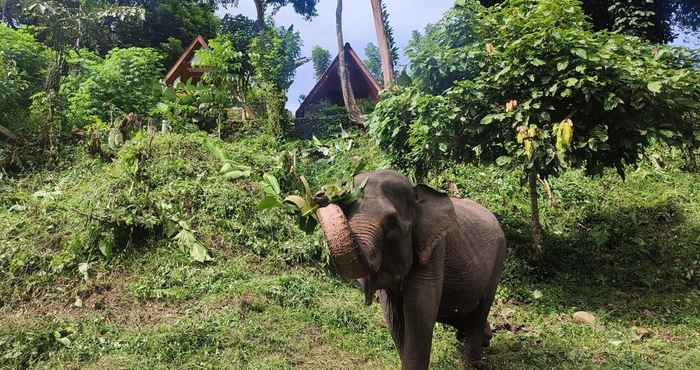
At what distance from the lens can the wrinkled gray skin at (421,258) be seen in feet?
11.5

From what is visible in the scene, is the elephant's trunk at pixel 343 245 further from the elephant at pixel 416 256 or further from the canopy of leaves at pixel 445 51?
the canopy of leaves at pixel 445 51

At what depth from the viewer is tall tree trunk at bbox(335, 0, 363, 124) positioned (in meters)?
17.3

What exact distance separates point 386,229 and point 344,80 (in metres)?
15.1

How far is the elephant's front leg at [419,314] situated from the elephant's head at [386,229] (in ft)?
0.35

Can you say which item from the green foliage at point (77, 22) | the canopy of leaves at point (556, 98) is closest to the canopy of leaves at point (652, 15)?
the canopy of leaves at point (556, 98)

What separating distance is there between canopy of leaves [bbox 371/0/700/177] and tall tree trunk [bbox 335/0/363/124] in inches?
336

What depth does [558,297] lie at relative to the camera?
7582 millimetres

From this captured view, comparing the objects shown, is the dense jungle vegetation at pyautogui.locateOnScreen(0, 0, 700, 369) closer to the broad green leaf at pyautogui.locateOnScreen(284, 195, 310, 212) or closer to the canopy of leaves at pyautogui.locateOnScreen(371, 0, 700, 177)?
the canopy of leaves at pyautogui.locateOnScreen(371, 0, 700, 177)

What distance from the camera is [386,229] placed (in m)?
3.52

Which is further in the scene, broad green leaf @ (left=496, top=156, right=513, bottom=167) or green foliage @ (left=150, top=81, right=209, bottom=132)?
green foliage @ (left=150, top=81, right=209, bottom=132)

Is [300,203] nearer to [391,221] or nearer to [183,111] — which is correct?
[391,221]

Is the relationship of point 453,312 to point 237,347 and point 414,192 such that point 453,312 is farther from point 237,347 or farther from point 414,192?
point 237,347

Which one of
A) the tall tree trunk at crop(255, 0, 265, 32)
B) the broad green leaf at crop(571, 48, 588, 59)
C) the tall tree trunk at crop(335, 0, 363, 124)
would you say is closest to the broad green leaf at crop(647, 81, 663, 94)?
the broad green leaf at crop(571, 48, 588, 59)

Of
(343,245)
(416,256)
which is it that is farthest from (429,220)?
(343,245)
